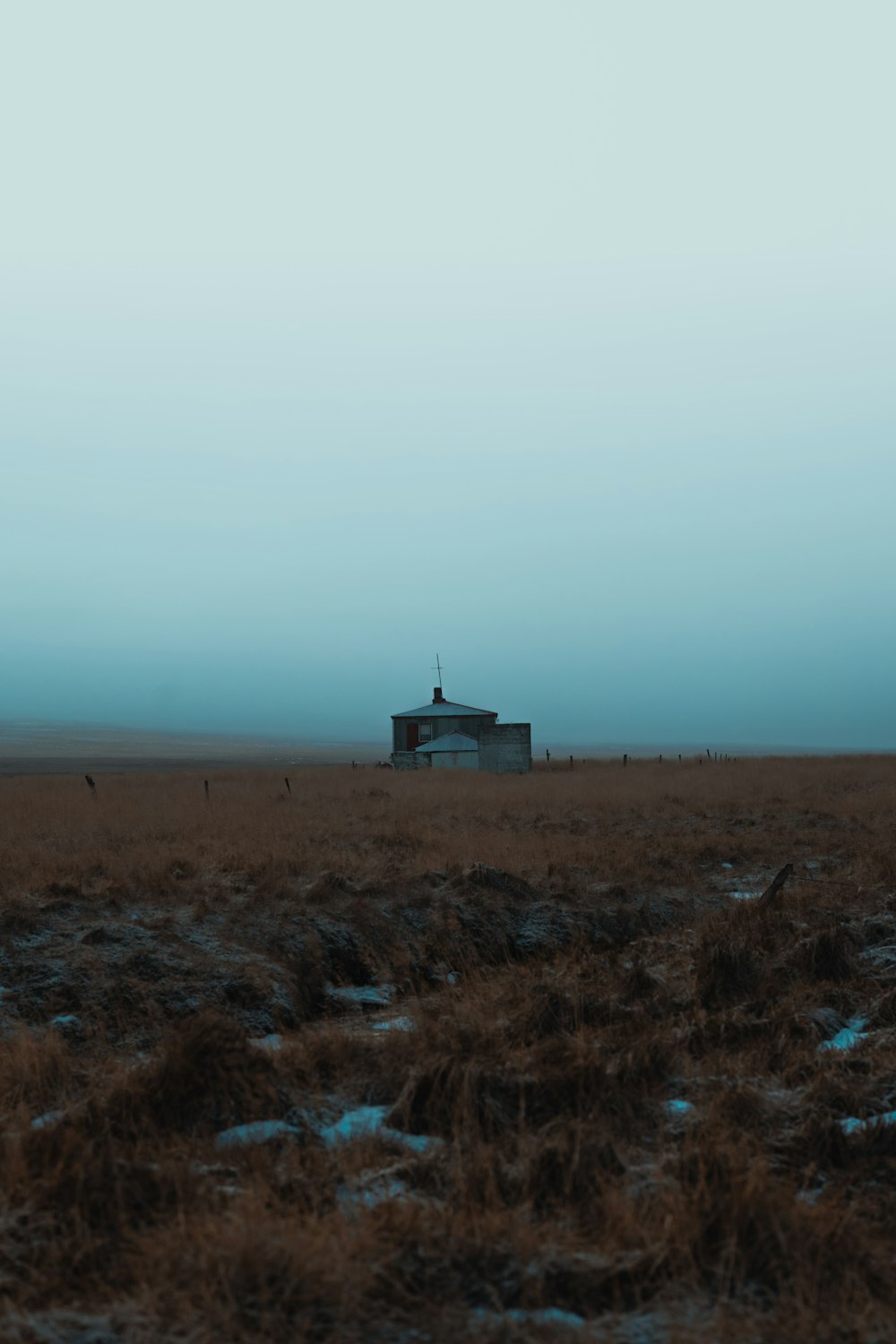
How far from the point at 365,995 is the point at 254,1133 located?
3.83 metres

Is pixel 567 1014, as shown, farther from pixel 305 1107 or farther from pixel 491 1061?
pixel 305 1107

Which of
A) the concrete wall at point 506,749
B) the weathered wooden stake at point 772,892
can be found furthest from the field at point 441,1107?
the concrete wall at point 506,749

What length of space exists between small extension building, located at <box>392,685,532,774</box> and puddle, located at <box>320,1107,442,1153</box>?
38069mm

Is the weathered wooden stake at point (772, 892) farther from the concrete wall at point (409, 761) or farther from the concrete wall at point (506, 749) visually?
the concrete wall at point (409, 761)

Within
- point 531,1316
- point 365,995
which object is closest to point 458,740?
point 365,995

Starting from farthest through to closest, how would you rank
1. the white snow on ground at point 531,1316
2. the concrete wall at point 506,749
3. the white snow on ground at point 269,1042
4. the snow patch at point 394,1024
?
the concrete wall at point 506,749
the snow patch at point 394,1024
the white snow on ground at point 269,1042
the white snow on ground at point 531,1316

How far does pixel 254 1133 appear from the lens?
515cm

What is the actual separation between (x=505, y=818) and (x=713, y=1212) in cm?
1666

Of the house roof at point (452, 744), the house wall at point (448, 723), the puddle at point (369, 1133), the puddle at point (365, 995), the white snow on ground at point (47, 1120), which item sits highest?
the house wall at point (448, 723)

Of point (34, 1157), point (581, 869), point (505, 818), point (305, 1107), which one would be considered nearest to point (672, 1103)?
point (305, 1107)

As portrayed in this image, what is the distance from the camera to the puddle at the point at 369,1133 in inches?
197

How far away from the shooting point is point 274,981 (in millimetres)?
8500

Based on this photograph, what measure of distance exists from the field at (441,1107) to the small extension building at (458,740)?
108ft

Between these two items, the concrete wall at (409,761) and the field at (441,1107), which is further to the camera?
the concrete wall at (409,761)
